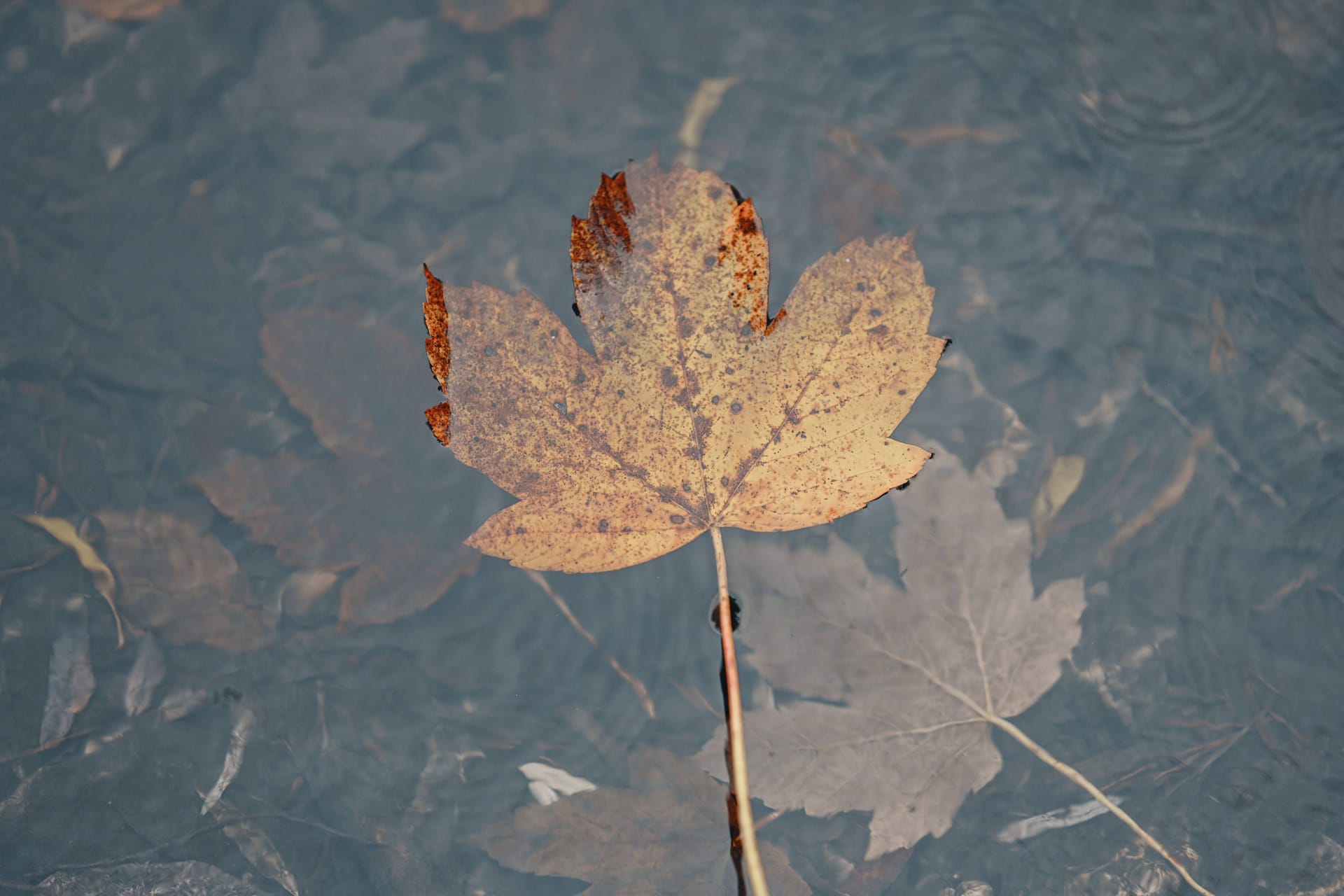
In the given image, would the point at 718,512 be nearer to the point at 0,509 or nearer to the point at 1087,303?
the point at 1087,303

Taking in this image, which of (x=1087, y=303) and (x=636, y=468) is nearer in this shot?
(x=636, y=468)

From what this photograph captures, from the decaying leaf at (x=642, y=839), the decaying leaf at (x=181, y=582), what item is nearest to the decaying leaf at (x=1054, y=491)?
the decaying leaf at (x=642, y=839)

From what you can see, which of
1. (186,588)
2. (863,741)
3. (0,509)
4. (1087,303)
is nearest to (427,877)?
(186,588)

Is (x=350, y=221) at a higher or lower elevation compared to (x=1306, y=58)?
lower

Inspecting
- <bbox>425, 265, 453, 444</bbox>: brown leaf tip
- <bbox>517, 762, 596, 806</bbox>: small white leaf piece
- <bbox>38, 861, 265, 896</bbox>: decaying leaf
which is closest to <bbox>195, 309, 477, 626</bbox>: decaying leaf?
<bbox>425, 265, 453, 444</bbox>: brown leaf tip

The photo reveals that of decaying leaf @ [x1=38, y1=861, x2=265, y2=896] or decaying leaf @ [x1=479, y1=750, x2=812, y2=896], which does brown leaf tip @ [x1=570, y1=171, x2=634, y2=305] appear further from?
decaying leaf @ [x1=38, y1=861, x2=265, y2=896]

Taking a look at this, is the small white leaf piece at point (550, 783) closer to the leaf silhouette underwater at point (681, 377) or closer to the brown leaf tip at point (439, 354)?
the leaf silhouette underwater at point (681, 377)
